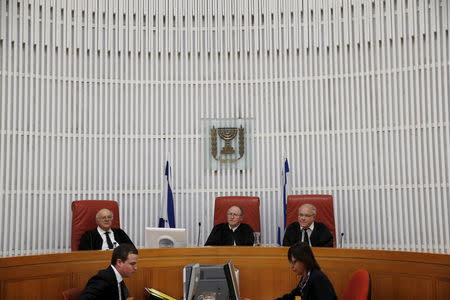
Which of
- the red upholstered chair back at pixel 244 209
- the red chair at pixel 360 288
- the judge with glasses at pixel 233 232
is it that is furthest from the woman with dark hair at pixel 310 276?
the red upholstered chair back at pixel 244 209

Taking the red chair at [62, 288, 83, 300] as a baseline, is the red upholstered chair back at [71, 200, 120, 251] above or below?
above

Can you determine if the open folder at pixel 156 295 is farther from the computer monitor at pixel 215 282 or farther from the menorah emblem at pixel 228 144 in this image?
the menorah emblem at pixel 228 144

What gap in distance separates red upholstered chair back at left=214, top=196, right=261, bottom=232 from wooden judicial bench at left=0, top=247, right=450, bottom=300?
1873 millimetres

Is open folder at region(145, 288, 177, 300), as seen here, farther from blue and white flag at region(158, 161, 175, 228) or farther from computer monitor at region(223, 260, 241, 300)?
blue and white flag at region(158, 161, 175, 228)

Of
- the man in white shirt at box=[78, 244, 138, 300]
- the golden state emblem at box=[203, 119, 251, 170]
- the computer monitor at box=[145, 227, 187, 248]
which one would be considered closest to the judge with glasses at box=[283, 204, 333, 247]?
the computer monitor at box=[145, 227, 187, 248]

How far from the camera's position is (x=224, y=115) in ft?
26.7

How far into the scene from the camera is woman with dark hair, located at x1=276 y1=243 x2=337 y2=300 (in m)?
3.91

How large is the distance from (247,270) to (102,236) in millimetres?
2268

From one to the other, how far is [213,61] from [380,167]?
110 inches

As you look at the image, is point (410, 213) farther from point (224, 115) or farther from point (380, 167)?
point (224, 115)

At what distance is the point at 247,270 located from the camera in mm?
5074

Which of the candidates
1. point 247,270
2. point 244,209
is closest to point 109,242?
point 244,209

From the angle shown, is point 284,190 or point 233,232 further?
point 284,190

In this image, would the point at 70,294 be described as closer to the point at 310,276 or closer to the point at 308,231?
the point at 310,276
